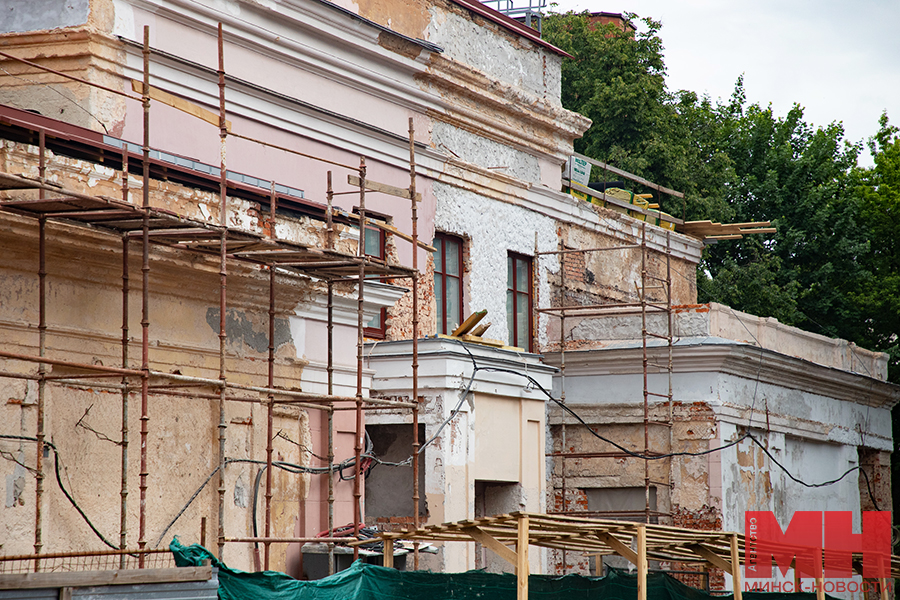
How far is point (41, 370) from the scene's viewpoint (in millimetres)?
10430

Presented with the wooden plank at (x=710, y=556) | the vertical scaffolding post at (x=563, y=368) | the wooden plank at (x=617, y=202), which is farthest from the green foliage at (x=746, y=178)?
the wooden plank at (x=710, y=556)

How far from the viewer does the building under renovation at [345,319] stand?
10.9m

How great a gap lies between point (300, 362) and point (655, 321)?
31.3ft

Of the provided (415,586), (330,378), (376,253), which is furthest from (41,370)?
(376,253)

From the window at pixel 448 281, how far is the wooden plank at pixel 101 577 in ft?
36.0

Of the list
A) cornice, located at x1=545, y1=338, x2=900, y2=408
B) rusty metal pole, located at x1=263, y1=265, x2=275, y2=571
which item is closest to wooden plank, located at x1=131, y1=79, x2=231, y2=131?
rusty metal pole, located at x1=263, y1=265, x2=275, y2=571

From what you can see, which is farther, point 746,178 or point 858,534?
point 746,178

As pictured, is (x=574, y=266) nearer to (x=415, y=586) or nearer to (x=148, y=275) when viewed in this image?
(x=415, y=586)

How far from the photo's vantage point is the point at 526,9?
24.7 m

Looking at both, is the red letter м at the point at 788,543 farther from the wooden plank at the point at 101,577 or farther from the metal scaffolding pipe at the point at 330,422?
the wooden plank at the point at 101,577

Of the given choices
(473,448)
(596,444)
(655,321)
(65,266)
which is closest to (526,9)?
(655,321)

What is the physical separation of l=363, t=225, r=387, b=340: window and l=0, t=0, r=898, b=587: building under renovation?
0.18 ft

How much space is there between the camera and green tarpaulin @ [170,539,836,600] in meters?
10.1

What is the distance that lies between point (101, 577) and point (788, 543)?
10.2m
